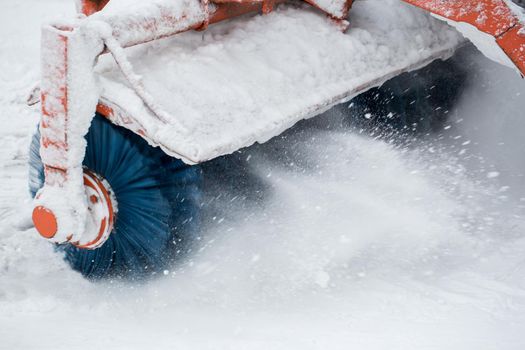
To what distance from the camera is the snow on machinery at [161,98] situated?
1524 mm

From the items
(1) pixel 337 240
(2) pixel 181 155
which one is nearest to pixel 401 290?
(1) pixel 337 240

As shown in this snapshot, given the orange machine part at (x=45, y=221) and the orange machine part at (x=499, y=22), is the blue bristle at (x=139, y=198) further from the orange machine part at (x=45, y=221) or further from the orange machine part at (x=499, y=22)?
the orange machine part at (x=499, y=22)

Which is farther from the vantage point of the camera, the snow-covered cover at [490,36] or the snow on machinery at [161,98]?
the snow-covered cover at [490,36]

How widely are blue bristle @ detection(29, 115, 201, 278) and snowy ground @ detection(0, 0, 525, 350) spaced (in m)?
0.10

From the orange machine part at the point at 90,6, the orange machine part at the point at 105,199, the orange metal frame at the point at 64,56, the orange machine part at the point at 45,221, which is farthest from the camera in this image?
the orange machine part at the point at 90,6

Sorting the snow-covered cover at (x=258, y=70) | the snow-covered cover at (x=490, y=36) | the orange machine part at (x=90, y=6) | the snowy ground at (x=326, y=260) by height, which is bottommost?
the snowy ground at (x=326, y=260)

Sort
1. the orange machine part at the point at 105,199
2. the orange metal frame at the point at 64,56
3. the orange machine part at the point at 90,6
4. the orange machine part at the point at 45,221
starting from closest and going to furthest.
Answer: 1. the orange metal frame at the point at 64,56
2. the orange machine part at the point at 45,221
3. the orange machine part at the point at 105,199
4. the orange machine part at the point at 90,6

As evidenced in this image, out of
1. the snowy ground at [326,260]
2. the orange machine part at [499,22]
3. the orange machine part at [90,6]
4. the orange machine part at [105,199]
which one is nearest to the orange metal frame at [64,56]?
the orange machine part at [499,22]

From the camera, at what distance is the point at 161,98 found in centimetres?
158

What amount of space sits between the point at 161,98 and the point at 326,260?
0.90 meters

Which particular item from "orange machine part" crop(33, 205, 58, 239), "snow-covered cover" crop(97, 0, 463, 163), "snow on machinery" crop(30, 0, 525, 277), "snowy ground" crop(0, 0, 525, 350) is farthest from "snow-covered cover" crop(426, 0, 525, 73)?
"orange machine part" crop(33, 205, 58, 239)

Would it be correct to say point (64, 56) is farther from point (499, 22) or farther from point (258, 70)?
point (499, 22)

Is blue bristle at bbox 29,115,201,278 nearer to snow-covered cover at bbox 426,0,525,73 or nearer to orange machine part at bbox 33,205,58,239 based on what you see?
orange machine part at bbox 33,205,58,239

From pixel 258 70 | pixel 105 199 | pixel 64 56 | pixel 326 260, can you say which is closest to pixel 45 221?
pixel 105 199
